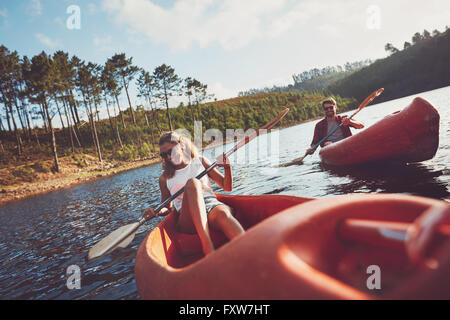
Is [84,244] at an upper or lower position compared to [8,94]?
lower

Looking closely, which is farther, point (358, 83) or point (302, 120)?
point (358, 83)

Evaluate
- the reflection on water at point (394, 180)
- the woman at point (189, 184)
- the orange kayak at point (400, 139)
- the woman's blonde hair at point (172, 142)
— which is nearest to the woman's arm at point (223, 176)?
the woman at point (189, 184)

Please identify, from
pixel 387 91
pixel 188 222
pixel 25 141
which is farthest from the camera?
pixel 387 91

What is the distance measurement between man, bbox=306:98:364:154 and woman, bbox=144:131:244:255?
457 centimetres

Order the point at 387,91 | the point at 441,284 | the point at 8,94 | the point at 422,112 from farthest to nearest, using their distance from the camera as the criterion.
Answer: the point at 387,91 < the point at 8,94 < the point at 422,112 < the point at 441,284

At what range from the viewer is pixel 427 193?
12.8 feet

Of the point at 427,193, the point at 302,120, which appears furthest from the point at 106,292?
the point at 302,120

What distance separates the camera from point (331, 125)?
290 inches

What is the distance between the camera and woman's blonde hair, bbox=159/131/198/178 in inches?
125

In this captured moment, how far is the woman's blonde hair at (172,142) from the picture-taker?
10.4 feet

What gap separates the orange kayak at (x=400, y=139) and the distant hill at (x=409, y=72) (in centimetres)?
8796

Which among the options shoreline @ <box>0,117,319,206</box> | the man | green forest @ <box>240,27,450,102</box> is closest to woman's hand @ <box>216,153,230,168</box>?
the man

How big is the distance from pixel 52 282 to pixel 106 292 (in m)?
1.24
